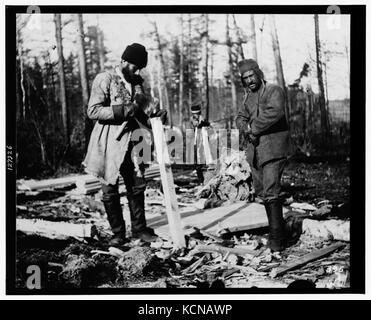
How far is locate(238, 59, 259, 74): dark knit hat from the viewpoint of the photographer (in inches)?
231

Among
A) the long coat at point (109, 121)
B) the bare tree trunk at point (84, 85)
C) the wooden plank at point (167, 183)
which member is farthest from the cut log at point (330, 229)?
the bare tree trunk at point (84, 85)

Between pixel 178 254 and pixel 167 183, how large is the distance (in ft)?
2.77

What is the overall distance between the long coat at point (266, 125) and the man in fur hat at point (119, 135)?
102 cm

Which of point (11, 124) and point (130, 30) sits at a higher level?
point (130, 30)

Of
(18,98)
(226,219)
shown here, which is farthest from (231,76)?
(18,98)

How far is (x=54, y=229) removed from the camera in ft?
19.2

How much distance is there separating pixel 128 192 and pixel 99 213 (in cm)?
45

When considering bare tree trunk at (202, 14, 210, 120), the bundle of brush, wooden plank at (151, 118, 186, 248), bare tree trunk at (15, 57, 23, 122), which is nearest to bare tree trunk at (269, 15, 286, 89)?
bare tree trunk at (202, 14, 210, 120)

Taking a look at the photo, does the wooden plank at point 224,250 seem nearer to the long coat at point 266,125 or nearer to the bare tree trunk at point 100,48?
the long coat at point 266,125

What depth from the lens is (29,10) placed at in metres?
5.71

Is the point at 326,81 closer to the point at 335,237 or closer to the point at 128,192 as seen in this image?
the point at 335,237

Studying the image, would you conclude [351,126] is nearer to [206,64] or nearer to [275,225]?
[275,225]

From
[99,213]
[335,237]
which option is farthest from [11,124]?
[335,237]

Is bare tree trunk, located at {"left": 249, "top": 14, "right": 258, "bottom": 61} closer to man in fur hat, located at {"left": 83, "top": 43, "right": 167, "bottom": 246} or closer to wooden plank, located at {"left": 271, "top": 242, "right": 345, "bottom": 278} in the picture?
man in fur hat, located at {"left": 83, "top": 43, "right": 167, "bottom": 246}
